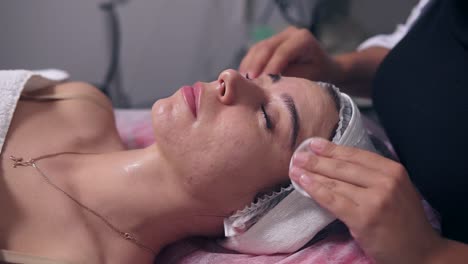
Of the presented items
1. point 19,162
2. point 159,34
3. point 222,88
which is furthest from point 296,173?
point 159,34

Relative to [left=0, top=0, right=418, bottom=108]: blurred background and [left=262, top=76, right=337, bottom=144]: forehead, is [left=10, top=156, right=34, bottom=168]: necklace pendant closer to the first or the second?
Answer: [left=262, top=76, right=337, bottom=144]: forehead

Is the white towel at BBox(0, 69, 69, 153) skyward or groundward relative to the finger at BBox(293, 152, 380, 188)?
skyward

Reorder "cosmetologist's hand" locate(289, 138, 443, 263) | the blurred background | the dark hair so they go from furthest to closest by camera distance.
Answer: the blurred background → the dark hair → "cosmetologist's hand" locate(289, 138, 443, 263)

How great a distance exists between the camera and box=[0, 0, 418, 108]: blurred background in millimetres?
1840

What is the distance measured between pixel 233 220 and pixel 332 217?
0.21m

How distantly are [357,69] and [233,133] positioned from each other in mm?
695

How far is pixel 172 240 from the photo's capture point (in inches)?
42.0

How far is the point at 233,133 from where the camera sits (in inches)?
36.0

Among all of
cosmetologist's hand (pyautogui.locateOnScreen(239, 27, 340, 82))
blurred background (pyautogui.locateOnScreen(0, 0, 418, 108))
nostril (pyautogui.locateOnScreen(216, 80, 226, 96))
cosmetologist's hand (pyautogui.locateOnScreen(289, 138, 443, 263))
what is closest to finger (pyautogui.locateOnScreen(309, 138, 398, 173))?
cosmetologist's hand (pyautogui.locateOnScreen(289, 138, 443, 263))

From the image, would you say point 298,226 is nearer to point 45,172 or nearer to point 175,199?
point 175,199

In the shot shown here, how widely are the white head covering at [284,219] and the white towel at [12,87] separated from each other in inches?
19.9

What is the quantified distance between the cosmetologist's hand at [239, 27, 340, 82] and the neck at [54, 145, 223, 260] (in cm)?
35

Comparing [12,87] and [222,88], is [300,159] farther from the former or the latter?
[12,87]

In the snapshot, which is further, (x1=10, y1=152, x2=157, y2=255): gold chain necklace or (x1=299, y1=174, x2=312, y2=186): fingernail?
(x1=10, y1=152, x2=157, y2=255): gold chain necklace
